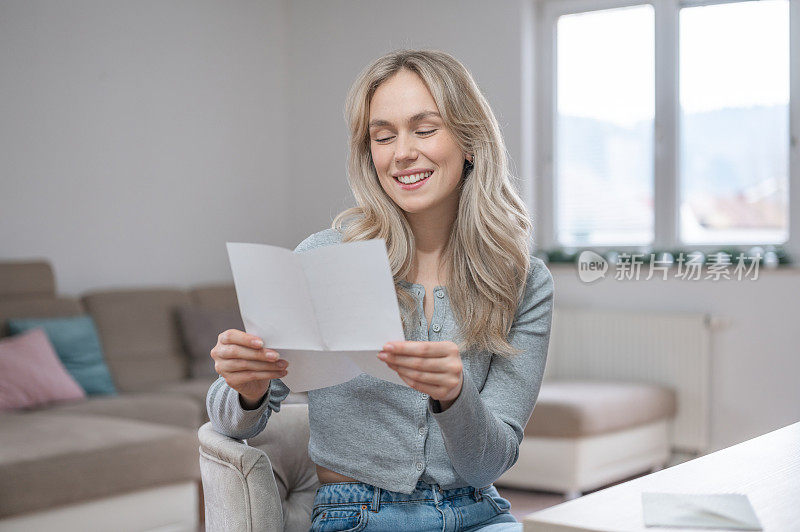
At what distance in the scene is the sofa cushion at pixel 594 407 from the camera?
4.17m

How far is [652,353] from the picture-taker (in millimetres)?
4859

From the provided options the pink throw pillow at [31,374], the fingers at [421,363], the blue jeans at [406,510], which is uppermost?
the fingers at [421,363]

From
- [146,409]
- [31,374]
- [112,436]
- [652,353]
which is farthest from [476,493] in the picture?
[652,353]

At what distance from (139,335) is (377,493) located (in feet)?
10.6

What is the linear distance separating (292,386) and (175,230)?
403cm

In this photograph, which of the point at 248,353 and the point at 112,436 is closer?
the point at 248,353

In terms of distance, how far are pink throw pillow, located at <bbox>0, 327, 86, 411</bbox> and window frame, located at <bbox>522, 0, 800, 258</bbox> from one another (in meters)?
2.58

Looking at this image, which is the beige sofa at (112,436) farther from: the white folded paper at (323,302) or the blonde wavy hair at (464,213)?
the white folded paper at (323,302)

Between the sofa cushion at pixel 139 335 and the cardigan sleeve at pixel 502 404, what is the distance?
3098 mm

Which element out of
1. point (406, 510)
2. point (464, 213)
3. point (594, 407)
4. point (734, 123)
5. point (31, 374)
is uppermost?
point (734, 123)

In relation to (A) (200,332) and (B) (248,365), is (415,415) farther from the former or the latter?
(A) (200,332)

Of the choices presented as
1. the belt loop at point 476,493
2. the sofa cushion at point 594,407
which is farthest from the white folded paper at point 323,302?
the sofa cushion at point 594,407

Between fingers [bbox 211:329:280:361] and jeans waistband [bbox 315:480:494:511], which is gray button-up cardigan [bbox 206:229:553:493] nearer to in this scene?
jeans waistband [bbox 315:480:494:511]

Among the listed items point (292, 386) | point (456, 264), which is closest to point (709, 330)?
point (456, 264)
